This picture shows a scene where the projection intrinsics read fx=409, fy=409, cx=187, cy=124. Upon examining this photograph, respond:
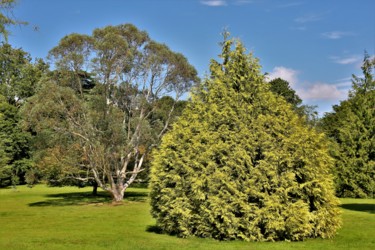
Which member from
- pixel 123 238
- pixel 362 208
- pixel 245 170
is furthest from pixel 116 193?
pixel 245 170

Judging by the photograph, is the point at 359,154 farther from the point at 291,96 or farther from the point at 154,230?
the point at 291,96

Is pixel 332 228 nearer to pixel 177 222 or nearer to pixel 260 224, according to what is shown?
pixel 260 224

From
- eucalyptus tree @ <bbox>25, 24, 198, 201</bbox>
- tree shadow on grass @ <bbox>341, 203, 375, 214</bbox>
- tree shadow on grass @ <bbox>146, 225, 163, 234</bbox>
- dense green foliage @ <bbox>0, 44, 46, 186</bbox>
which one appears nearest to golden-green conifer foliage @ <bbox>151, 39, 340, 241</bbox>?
tree shadow on grass @ <bbox>146, 225, 163, 234</bbox>

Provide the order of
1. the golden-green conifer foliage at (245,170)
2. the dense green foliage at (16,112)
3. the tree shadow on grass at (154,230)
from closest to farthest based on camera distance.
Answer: the golden-green conifer foliage at (245,170) < the tree shadow on grass at (154,230) < the dense green foliage at (16,112)

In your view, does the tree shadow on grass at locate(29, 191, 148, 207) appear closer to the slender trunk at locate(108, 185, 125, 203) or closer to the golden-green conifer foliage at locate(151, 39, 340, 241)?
the slender trunk at locate(108, 185, 125, 203)

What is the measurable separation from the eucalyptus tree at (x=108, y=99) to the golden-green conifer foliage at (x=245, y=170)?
2064 centimetres

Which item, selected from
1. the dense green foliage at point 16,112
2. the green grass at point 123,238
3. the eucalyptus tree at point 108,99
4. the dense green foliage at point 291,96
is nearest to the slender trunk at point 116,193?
the eucalyptus tree at point 108,99

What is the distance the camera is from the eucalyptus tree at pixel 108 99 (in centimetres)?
3372

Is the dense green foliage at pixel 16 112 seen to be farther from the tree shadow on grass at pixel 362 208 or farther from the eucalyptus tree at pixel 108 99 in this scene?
the tree shadow on grass at pixel 362 208

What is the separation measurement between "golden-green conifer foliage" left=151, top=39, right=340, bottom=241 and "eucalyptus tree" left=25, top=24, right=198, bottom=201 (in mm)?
20635

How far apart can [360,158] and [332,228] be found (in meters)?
13.9

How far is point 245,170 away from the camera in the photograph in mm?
13148

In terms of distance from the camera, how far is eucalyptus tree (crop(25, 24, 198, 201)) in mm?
33719

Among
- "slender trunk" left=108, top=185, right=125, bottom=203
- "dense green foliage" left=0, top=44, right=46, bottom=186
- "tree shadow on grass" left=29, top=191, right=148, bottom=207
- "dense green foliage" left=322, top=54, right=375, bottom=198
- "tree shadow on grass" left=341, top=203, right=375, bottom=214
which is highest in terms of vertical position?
"dense green foliage" left=0, top=44, right=46, bottom=186
